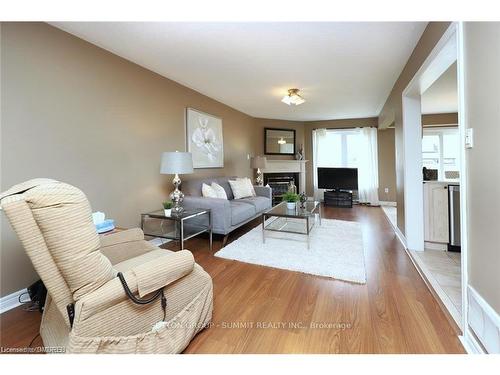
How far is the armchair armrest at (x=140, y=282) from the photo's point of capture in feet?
3.24

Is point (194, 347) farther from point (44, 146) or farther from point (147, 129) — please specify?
point (147, 129)

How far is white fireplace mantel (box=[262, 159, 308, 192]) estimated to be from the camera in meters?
6.33

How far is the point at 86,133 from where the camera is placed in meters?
2.34

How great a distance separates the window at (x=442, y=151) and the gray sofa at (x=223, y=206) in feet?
15.7

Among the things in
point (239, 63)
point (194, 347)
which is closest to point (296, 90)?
point (239, 63)

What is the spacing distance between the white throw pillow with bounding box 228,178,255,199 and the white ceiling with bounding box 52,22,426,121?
1.60 m

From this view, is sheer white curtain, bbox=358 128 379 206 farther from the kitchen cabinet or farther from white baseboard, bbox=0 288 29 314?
white baseboard, bbox=0 288 29 314

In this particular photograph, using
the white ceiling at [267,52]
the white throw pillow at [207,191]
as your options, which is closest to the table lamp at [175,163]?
the white throw pillow at [207,191]

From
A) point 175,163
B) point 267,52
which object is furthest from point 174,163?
point 267,52

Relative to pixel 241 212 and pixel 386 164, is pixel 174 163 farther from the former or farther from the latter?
pixel 386 164

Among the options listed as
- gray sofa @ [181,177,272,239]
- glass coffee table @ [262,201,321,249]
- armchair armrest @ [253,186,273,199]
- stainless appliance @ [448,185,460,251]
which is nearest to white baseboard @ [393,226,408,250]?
stainless appliance @ [448,185,460,251]

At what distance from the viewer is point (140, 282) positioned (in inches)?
44.9
